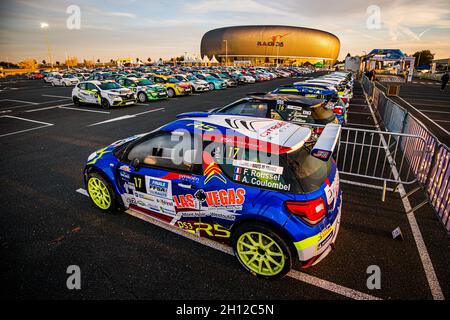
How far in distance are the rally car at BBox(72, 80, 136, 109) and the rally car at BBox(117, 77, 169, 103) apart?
143 cm

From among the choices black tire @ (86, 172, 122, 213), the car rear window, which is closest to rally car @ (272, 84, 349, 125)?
the car rear window

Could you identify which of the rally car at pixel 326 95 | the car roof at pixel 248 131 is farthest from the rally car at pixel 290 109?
the car roof at pixel 248 131

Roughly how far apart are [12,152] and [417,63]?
151353 mm

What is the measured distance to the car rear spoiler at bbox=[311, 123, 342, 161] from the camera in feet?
8.74

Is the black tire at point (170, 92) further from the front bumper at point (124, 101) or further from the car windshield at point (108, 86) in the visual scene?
the car windshield at point (108, 86)

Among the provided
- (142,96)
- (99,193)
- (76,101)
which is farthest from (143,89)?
(99,193)

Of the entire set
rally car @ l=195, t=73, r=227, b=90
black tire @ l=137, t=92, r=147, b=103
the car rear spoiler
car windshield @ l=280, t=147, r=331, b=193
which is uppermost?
rally car @ l=195, t=73, r=227, b=90

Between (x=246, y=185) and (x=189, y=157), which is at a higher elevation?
(x=189, y=157)

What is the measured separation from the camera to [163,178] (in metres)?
3.37

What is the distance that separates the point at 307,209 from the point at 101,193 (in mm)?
3370

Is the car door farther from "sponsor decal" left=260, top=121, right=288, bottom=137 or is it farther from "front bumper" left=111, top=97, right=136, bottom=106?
"front bumper" left=111, top=97, right=136, bottom=106

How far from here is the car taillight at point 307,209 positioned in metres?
2.60

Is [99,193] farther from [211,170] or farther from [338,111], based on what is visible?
[338,111]

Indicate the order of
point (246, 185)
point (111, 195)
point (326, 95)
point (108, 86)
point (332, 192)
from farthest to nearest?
point (108, 86) < point (326, 95) < point (111, 195) < point (332, 192) < point (246, 185)
